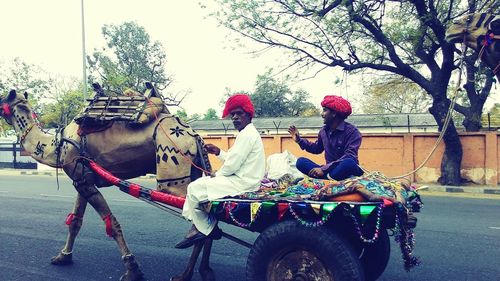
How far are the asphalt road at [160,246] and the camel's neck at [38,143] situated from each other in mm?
1278

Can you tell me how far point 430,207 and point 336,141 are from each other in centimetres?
609

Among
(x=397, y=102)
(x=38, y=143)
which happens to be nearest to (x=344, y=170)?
(x=38, y=143)

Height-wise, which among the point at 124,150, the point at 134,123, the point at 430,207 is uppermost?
the point at 134,123

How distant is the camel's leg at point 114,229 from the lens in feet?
15.4

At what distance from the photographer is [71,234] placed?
17.8 ft

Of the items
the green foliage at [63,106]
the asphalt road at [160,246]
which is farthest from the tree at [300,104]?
the asphalt road at [160,246]

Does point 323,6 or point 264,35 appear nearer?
point 323,6

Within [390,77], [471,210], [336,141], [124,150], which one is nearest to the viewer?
[336,141]

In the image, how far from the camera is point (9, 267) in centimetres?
523

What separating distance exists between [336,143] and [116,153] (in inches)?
99.1

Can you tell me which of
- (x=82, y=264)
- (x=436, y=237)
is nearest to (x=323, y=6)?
(x=436, y=237)

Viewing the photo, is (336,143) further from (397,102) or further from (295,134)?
(397,102)

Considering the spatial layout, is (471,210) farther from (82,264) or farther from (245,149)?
(82,264)

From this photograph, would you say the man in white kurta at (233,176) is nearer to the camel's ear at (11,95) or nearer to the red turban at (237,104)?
the red turban at (237,104)
